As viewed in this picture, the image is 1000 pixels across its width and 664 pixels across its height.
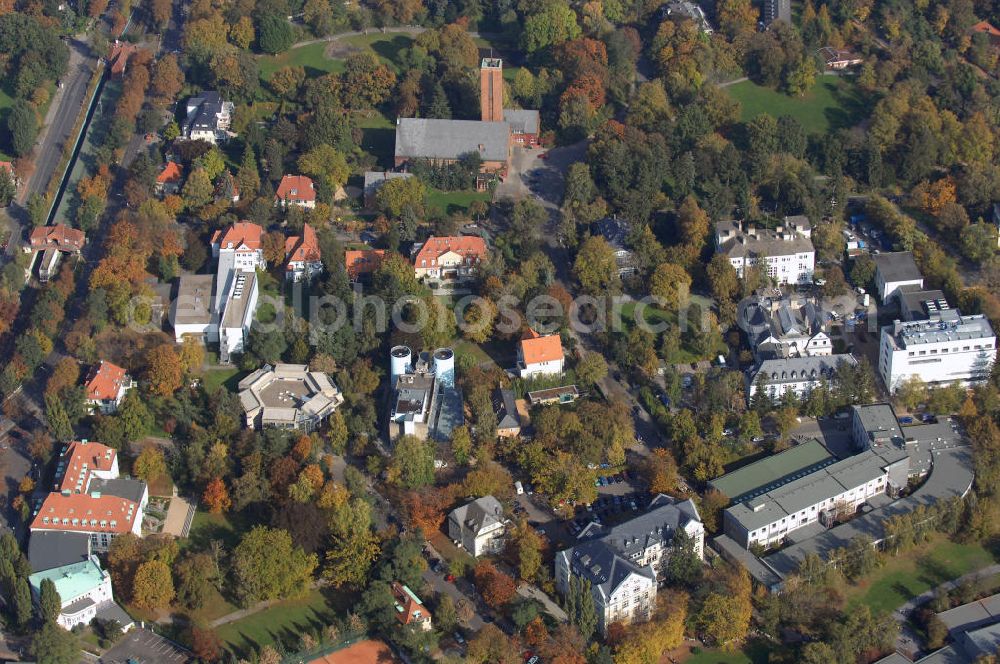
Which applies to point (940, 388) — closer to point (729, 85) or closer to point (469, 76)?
point (729, 85)

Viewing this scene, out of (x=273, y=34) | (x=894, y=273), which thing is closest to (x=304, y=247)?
(x=273, y=34)

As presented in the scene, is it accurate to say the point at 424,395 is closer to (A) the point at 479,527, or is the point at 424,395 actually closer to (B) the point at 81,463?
(A) the point at 479,527

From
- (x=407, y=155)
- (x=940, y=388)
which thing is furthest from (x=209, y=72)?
(x=940, y=388)

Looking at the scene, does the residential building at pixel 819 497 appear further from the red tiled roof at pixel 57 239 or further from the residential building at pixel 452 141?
the red tiled roof at pixel 57 239

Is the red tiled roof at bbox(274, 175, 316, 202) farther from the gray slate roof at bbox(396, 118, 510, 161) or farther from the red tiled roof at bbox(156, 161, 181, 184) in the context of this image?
the gray slate roof at bbox(396, 118, 510, 161)

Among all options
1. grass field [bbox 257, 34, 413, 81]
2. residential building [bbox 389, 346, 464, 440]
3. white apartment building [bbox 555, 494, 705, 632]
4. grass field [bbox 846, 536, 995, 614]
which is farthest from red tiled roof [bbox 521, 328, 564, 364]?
grass field [bbox 257, 34, 413, 81]

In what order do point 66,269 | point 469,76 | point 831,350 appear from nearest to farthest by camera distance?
point 831,350 → point 66,269 → point 469,76
